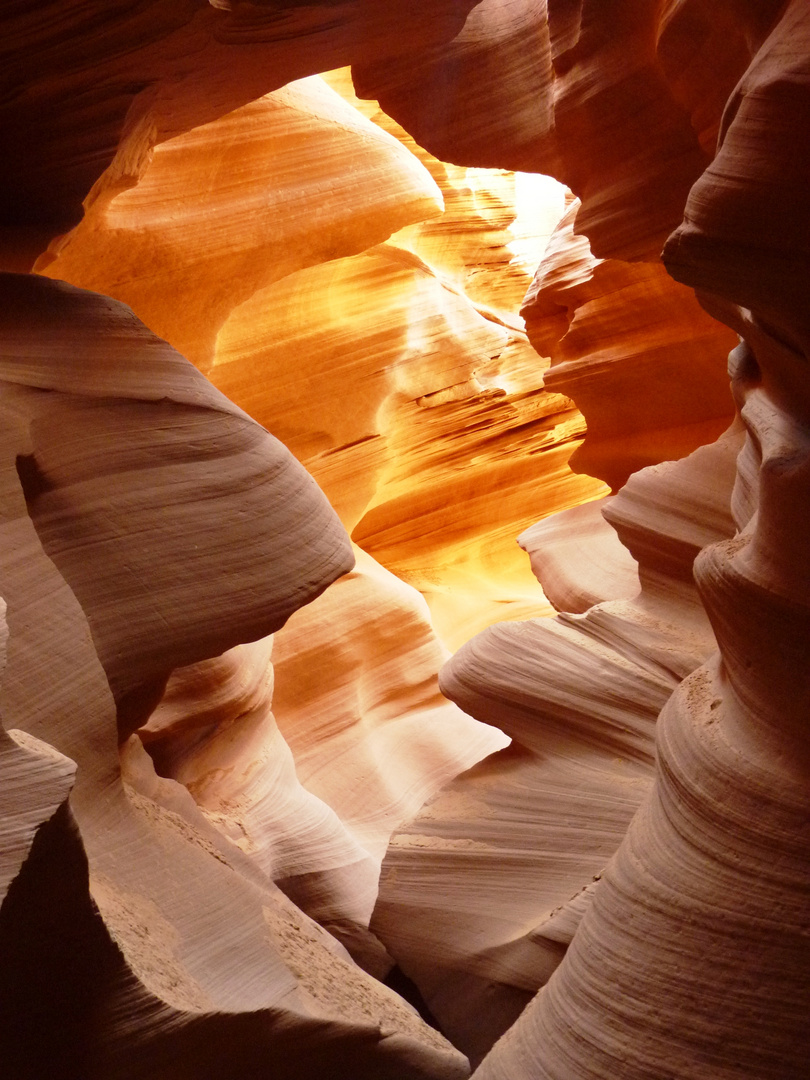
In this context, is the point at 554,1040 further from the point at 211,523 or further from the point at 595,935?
the point at 211,523

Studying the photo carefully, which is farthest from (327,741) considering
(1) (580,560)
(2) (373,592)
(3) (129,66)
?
(3) (129,66)

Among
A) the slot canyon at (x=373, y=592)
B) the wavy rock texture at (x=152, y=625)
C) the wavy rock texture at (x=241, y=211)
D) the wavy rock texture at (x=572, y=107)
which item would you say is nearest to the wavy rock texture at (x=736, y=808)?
the slot canyon at (x=373, y=592)

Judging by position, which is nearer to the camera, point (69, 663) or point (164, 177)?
point (69, 663)

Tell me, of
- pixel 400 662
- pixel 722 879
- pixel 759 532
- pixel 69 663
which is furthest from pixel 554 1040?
pixel 400 662

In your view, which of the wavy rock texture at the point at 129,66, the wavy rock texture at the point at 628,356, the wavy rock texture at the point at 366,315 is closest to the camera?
the wavy rock texture at the point at 129,66

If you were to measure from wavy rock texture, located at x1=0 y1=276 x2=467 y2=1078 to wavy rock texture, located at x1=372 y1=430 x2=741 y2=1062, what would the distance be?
0.39m

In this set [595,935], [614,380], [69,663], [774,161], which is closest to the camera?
[774,161]

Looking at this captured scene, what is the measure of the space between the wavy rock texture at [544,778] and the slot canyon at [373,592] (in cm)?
1

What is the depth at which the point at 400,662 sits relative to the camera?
5281 mm

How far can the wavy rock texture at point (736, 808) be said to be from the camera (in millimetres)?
1623

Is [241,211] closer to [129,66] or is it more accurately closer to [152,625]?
[129,66]

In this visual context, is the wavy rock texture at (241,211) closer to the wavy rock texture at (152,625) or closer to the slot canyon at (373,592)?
the slot canyon at (373,592)

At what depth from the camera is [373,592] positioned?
5297 millimetres

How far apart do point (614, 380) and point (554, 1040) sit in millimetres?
3344
